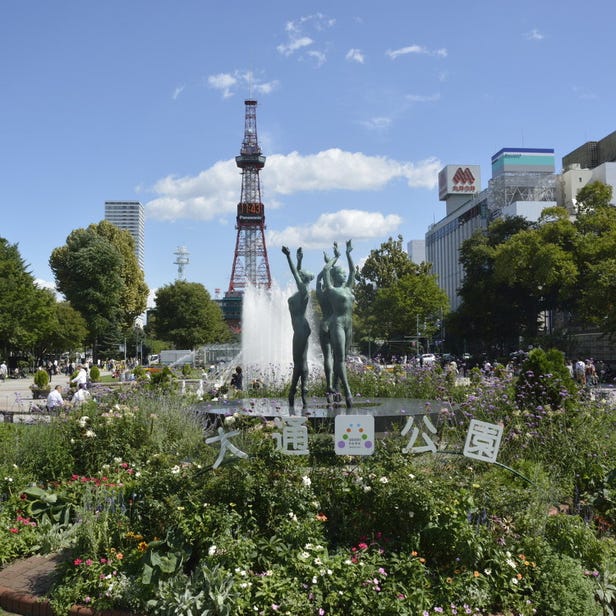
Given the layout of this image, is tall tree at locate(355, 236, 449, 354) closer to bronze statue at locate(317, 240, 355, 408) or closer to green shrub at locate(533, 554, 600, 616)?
bronze statue at locate(317, 240, 355, 408)

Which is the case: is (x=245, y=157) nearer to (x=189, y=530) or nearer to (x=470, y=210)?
(x=470, y=210)

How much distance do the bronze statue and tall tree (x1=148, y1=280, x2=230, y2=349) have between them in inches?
2344

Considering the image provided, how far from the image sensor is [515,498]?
5535 mm

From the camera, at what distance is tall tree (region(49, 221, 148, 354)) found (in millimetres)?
57375

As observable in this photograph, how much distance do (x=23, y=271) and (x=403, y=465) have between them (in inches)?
1828

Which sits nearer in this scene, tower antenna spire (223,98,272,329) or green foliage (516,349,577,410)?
green foliage (516,349,577,410)

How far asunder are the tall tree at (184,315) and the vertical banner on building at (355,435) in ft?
217

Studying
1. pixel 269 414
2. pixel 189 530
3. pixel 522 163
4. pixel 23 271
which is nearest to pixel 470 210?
pixel 522 163

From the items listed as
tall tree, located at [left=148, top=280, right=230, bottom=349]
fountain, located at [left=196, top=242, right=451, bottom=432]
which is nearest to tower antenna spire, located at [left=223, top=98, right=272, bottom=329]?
tall tree, located at [left=148, top=280, right=230, bottom=349]

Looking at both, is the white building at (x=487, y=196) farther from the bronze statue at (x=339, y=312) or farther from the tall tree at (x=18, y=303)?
the bronze statue at (x=339, y=312)

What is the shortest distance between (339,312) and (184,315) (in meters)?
60.5

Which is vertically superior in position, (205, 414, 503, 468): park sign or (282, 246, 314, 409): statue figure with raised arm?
(282, 246, 314, 409): statue figure with raised arm

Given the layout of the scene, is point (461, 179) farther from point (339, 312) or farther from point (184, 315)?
point (339, 312)

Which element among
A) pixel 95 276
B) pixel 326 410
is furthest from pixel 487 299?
pixel 326 410
